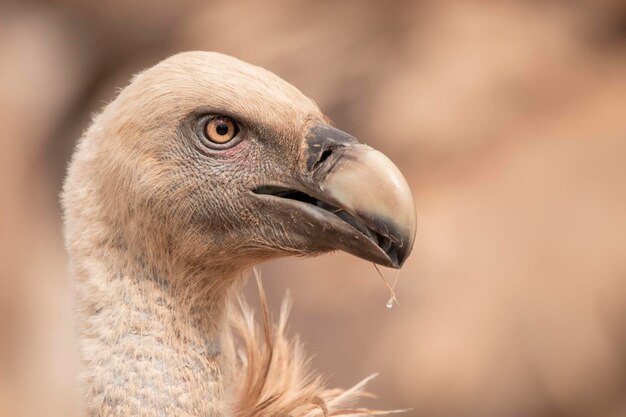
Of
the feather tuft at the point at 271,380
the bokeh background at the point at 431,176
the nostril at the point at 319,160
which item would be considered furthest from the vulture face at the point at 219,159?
the bokeh background at the point at 431,176

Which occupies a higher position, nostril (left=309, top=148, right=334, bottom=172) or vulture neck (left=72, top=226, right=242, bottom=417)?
nostril (left=309, top=148, right=334, bottom=172)

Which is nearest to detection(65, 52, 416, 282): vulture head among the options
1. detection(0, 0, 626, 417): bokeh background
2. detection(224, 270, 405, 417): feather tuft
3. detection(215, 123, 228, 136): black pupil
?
detection(215, 123, 228, 136): black pupil

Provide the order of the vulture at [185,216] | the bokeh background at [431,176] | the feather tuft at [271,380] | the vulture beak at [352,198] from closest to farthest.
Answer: the vulture beak at [352,198] → the vulture at [185,216] → the feather tuft at [271,380] → the bokeh background at [431,176]

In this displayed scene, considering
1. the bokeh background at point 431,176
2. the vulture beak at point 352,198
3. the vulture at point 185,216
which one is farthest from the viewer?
the bokeh background at point 431,176

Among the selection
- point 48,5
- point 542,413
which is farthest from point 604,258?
point 48,5

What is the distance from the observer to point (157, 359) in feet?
7.42

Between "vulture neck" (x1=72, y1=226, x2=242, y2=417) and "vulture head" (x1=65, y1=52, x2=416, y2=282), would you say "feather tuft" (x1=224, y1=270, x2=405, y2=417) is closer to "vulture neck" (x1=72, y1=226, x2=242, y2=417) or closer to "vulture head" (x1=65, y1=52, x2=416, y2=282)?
"vulture neck" (x1=72, y1=226, x2=242, y2=417)

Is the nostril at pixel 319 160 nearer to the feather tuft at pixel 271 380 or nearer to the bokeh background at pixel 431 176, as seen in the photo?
the feather tuft at pixel 271 380

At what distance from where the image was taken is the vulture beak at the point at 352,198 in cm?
213

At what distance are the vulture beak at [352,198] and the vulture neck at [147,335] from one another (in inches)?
12.1

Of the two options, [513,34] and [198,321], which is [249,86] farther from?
[513,34]

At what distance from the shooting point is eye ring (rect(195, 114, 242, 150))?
2330mm

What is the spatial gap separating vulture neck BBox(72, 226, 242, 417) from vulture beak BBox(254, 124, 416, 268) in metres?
0.31

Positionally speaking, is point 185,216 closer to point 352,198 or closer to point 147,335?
point 147,335
